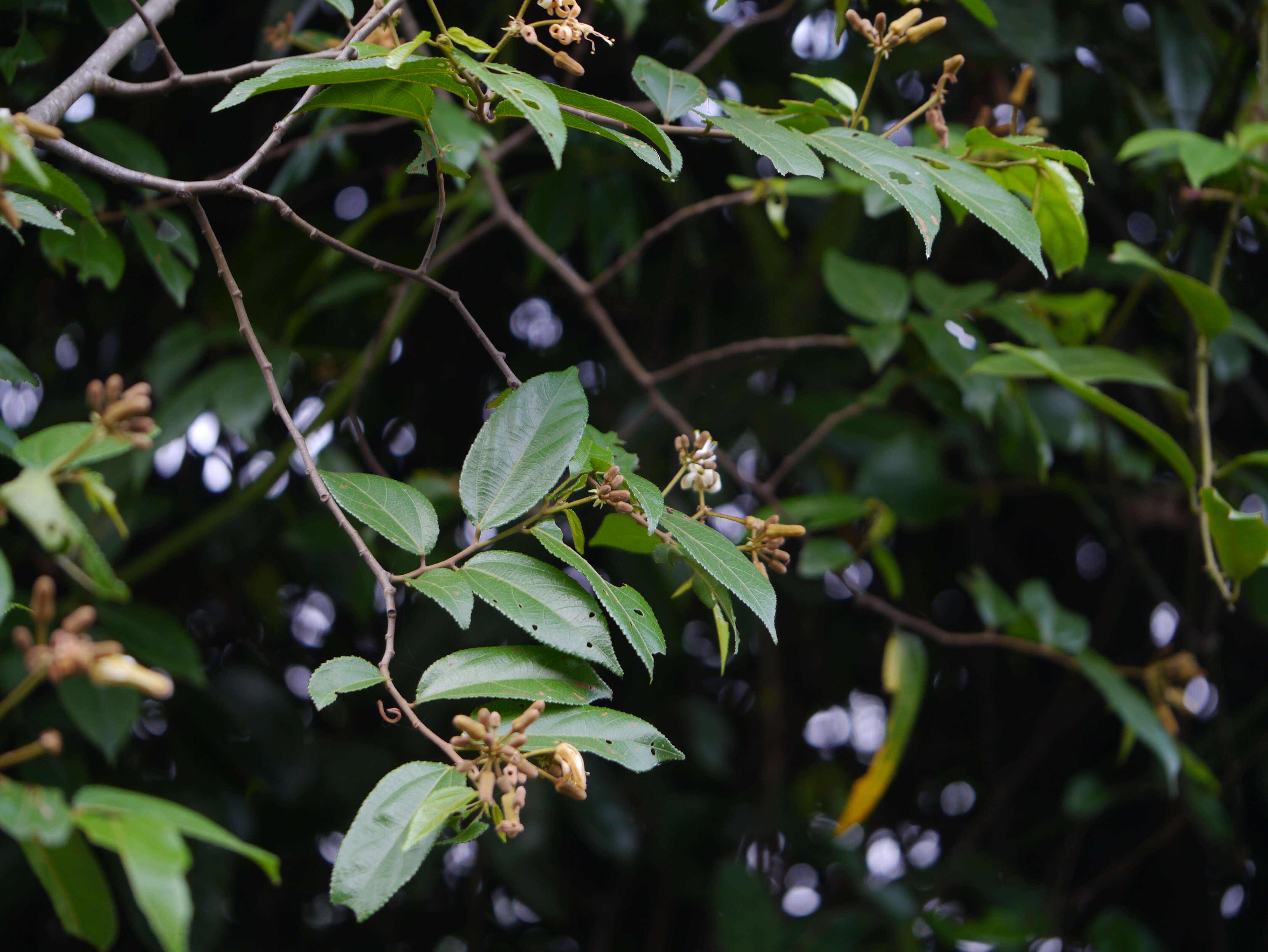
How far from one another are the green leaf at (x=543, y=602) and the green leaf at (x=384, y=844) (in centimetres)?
8

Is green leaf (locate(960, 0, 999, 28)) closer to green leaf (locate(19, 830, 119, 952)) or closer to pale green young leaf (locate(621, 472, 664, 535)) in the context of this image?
pale green young leaf (locate(621, 472, 664, 535))

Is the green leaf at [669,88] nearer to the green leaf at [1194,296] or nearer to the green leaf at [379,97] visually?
the green leaf at [379,97]

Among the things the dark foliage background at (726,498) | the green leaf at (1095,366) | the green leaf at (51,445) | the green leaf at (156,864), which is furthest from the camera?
the dark foliage background at (726,498)

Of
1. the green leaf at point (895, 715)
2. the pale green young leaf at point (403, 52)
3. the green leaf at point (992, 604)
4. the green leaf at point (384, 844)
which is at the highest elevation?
the pale green young leaf at point (403, 52)

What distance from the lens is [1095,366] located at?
0.84 meters

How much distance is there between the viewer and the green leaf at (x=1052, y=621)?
1.00m

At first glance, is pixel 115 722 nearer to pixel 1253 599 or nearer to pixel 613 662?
pixel 613 662

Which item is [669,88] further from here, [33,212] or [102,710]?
[102,710]

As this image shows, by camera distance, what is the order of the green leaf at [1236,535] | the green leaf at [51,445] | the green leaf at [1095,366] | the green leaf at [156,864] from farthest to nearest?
the green leaf at [1095,366] → the green leaf at [1236,535] → the green leaf at [51,445] → the green leaf at [156,864]

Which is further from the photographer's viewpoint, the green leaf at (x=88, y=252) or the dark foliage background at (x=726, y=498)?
the dark foliage background at (x=726, y=498)

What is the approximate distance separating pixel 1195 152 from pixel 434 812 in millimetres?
795

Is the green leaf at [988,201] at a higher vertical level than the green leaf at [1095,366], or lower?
higher


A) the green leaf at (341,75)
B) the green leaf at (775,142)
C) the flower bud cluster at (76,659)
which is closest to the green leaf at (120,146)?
the green leaf at (341,75)

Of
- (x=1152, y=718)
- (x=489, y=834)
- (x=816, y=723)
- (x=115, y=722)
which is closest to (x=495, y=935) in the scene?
(x=489, y=834)
